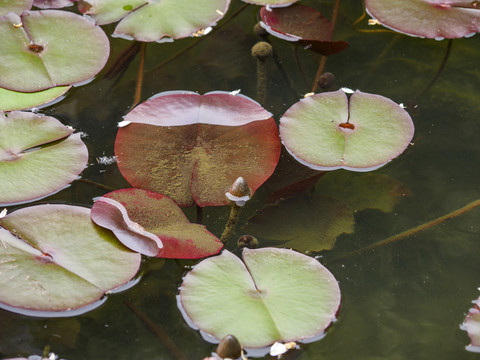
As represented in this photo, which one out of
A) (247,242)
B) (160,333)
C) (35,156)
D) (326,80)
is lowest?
(160,333)

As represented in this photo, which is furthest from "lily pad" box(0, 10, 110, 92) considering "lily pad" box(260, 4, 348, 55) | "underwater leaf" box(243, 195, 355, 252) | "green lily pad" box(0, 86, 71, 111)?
"underwater leaf" box(243, 195, 355, 252)

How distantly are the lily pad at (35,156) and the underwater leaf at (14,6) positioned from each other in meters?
0.69

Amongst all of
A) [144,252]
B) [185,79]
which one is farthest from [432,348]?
[185,79]

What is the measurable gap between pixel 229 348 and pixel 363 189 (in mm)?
845

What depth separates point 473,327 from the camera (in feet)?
5.57

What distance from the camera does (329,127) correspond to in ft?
7.25

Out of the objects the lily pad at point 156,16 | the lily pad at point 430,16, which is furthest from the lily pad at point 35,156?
the lily pad at point 430,16

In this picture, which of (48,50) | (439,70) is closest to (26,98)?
(48,50)

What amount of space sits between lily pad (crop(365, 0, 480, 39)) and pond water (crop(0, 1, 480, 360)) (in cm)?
9

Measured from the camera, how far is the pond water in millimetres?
1710

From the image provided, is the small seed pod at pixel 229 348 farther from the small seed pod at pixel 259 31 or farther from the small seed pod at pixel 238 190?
the small seed pod at pixel 259 31

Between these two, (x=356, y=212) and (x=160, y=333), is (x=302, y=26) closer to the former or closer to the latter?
(x=356, y=212)

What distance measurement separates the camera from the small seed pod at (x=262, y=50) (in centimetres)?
250

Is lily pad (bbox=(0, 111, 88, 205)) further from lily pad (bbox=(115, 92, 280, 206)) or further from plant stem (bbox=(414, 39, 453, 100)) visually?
plant stem (bbox=(414, 39, 453, 100))
